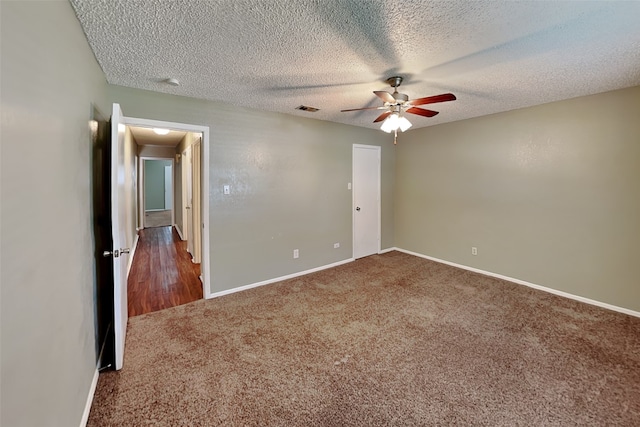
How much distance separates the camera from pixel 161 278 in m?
4.16

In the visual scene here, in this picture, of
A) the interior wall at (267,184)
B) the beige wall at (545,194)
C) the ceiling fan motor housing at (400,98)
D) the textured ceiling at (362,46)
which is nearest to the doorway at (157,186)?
the interior wall at (267,184)

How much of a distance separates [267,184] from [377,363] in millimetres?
2556

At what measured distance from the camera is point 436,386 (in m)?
1.94

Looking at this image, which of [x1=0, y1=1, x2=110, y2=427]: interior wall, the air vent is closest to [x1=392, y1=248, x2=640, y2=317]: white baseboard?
the air vent

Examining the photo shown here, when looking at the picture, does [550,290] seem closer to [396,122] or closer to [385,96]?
[396,122]

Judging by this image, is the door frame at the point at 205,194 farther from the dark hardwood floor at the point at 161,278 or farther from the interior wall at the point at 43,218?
the interior wall at the point at 43,218

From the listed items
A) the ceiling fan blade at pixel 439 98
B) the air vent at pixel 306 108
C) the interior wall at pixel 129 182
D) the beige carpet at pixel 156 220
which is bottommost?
the beige carpet at pixel 156 220

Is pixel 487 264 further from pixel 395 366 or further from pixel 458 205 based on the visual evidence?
pixel 395 366

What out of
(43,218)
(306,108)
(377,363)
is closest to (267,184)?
(306,108)

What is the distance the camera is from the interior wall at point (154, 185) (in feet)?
38.4

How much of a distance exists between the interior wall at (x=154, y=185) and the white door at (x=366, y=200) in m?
9.88

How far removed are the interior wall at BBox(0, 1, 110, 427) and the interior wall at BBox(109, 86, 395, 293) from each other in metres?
1.40

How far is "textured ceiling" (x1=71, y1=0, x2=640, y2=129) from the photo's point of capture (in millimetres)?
1612

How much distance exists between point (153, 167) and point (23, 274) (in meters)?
12.5
